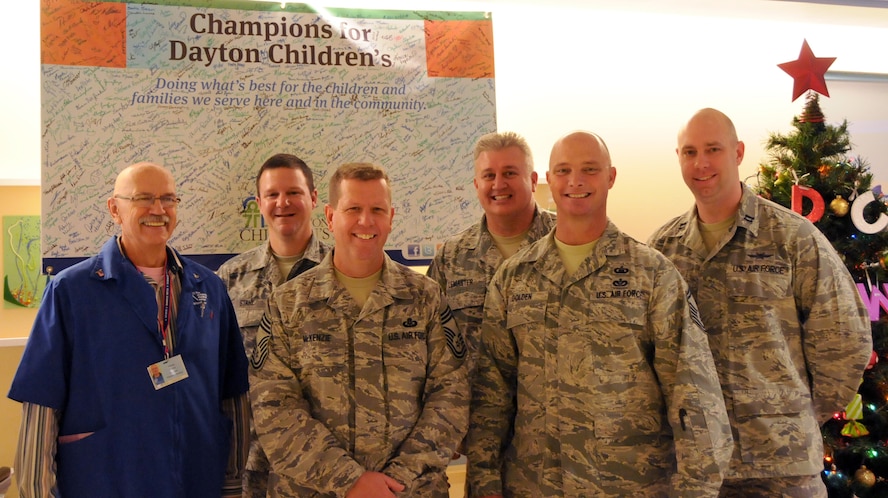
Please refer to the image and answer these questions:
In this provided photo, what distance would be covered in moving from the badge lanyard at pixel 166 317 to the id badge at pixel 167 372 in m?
0.03

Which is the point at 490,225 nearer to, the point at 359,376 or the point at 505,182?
the point at 505,182

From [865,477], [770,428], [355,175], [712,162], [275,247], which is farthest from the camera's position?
[865,477]

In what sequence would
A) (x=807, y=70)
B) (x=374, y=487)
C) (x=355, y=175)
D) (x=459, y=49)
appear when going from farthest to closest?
(x=459, y=49) → (x=807, y=70) → (x=355, y=175) → (x=374, y=487)

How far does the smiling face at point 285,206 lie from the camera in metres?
3.21

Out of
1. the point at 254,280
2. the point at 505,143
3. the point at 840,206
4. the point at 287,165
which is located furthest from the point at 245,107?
the point at 840,206

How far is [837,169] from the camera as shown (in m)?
4.09

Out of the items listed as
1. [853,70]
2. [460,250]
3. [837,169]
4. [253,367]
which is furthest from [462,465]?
[853,70]

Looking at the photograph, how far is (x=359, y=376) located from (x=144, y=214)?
97cm

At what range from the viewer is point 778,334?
109 inches

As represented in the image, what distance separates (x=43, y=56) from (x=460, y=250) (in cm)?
255

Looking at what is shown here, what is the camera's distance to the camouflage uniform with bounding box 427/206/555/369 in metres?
3.01

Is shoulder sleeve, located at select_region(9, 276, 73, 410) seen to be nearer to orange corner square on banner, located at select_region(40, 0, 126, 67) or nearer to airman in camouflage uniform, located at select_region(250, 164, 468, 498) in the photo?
airman in camouflage uniform, located at select_region(250, 164, 468, 498)

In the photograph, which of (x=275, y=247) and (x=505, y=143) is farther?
(x=275, y=247)

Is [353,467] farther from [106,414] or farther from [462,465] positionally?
[462,465]
